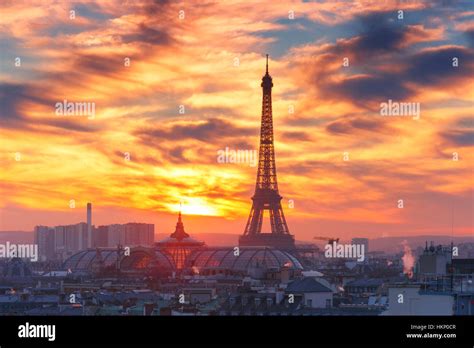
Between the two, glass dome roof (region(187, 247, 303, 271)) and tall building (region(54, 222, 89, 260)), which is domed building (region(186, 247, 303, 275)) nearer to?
glass dome roof (region(187, 247, 303, 271))

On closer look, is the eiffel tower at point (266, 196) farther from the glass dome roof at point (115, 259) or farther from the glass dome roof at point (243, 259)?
the glass dome roof at point (115, 259)

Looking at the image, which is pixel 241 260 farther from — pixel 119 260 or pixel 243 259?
pixel 119 260

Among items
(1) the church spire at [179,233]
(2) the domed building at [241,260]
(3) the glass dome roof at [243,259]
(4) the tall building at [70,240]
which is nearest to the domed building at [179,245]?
(1) the church spire at [179,233]

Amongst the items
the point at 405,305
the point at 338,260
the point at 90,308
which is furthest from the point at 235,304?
the point at 338,260

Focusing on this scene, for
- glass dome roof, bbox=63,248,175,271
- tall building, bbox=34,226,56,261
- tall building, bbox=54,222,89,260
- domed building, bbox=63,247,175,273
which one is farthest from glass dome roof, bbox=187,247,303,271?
tall building, bbox=34,226,56,261

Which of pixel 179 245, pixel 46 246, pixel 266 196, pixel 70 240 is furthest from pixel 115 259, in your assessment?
pixel 266 196

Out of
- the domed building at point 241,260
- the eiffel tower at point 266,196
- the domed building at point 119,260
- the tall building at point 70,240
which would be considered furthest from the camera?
the domed building at point 119,260
